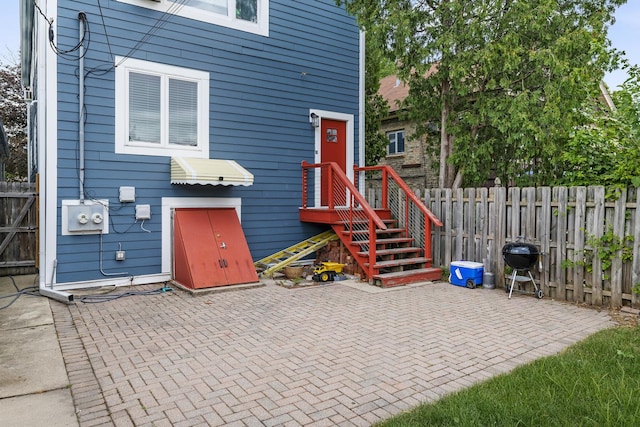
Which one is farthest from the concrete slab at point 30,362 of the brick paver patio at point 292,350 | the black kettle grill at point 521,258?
the black kettle grill at point 521,258

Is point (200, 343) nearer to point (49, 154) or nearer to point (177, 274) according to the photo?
point (177, 274)

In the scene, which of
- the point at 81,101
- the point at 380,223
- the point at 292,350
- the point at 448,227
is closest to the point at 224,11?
the point at 81,101

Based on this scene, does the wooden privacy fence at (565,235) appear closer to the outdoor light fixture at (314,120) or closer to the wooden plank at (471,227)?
the wooden plank at (471,227)

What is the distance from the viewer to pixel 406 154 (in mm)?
17469

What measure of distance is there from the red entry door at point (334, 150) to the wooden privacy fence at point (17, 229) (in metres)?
5.61

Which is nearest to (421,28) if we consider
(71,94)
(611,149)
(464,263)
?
(611,149)

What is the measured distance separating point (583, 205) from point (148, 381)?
572cm

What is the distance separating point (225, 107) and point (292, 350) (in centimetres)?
538

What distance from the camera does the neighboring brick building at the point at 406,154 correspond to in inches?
656

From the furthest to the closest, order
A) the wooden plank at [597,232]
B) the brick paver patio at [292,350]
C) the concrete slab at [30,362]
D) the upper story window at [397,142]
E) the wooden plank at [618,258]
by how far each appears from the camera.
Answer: the upper story window at [397,142]
the wooden plank at [597,232]
the wooden plank at [618,258]
the concrete slab at [30,362]
the brick paver patio at [292,350]

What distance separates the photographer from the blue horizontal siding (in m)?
6.70

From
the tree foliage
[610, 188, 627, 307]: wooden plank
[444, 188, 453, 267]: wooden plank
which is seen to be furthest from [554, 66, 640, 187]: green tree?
the tree foliage

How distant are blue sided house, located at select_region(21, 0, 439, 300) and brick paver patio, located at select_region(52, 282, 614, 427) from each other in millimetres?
1041

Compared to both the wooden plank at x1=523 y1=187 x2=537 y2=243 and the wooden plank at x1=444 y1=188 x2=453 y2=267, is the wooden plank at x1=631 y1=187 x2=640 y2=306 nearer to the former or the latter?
the wooden plank at x1=523 y1=187 x2=537 y2=243
